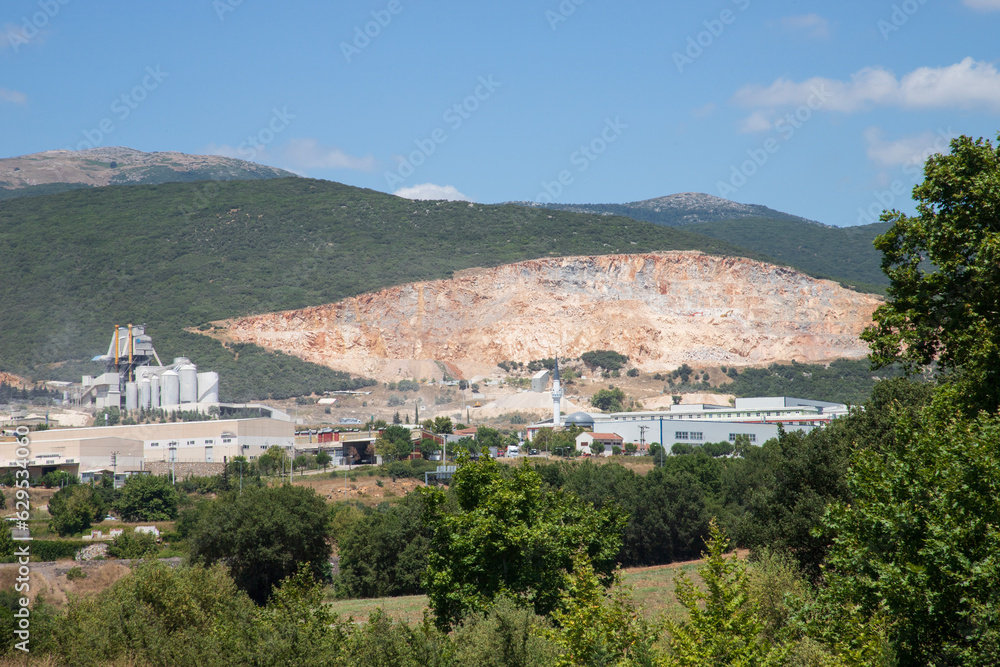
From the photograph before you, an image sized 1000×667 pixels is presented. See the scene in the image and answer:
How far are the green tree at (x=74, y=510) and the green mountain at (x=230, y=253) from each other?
57.9m

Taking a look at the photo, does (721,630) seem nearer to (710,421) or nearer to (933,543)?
(933,543)

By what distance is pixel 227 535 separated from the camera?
41.1 meters

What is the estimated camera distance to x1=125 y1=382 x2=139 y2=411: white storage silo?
112 m

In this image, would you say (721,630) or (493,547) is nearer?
(721,630)

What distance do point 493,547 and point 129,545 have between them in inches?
1270

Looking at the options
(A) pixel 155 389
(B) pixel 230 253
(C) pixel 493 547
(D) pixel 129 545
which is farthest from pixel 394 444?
(B) pixel 230 253

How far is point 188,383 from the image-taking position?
111062mm

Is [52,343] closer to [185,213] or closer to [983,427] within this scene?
[185,213]

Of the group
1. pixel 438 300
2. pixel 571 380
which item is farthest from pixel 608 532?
pixel 438 300

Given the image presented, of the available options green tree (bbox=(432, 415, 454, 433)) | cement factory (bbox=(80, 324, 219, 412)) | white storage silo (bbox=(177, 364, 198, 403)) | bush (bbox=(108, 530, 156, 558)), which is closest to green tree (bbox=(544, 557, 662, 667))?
bush (bbox=(108, 530, 156, 558))

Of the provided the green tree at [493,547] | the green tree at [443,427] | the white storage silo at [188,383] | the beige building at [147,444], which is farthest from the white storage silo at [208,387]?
the green tree at [493,547]

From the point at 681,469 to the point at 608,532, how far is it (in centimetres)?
3488

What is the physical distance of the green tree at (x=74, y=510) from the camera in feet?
171

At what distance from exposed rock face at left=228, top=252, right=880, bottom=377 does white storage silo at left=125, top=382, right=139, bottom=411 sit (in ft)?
67.5
